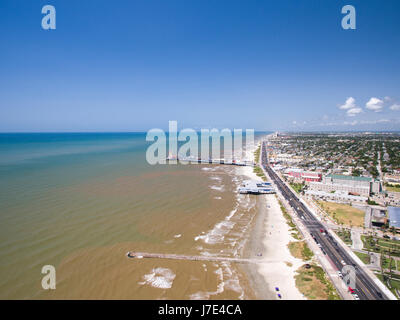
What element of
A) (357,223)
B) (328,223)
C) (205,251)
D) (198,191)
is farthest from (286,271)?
(198,191)

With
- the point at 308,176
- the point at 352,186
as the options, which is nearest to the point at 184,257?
the point at 352,186

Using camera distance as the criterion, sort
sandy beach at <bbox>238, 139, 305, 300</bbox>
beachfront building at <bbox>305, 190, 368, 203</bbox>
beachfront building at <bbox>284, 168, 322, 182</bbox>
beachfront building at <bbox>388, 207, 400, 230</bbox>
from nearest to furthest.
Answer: sandy beach at <bbox>238, 139, 305, 300</bbox> → beachfront building at <bbox>388, 207, 400, 230</bbox> → beachfront building at <bbox>305, 190, 368, 203</bbox> → beachfront building at <bbox>284, 168, 322, 182</bbox>

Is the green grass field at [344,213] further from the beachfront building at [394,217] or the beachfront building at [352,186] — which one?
the beachfront building at [352,186]

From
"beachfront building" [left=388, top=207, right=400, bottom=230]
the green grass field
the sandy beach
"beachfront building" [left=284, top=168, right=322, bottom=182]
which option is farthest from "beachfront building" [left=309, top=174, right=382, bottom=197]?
the sandy beach

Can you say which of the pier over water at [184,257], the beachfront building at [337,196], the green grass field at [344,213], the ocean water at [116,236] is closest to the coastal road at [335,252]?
the green grass field at [344,213]

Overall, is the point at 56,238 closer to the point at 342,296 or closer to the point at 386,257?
the point at 342,296

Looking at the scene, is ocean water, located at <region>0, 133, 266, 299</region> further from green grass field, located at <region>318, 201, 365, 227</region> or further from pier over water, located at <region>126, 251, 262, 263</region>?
green grass field, located at <region>318, 201, 365, 227</region>
